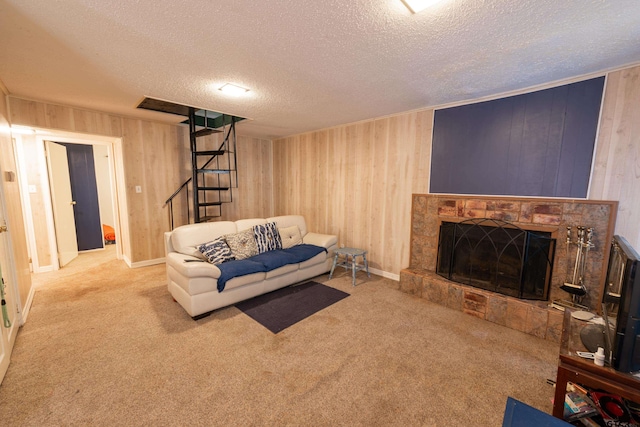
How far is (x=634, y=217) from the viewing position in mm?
2121

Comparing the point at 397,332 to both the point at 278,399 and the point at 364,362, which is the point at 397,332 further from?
the point at 278,399

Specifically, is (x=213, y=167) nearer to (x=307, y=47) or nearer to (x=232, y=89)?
(x=232, y=89)

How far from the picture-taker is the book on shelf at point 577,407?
1334 mm

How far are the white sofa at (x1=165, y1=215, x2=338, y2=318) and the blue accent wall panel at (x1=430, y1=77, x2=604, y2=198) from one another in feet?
6.63

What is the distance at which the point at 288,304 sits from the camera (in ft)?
9.48

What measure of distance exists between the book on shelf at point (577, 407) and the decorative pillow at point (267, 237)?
3.02m

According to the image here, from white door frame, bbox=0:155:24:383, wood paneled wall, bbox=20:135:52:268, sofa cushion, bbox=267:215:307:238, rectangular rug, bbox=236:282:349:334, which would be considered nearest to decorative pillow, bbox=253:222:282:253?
sofa cushion, bbox=267:215:307:238

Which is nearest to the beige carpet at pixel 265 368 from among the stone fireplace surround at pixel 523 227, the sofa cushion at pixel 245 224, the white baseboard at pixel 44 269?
the stone fireplace surround at pixel 523 227

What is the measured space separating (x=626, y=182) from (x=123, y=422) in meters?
4.07

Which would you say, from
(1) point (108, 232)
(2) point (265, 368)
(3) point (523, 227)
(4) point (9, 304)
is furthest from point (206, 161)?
(3) point (523, 227)

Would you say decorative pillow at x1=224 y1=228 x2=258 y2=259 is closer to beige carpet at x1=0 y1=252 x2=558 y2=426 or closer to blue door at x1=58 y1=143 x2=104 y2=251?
beige carpet at x1=0 y1=252 x2=558 y2=426

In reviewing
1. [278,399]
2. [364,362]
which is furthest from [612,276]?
[278,399]

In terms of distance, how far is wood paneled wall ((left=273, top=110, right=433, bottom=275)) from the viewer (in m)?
3.41

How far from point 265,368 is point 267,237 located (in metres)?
1.89
